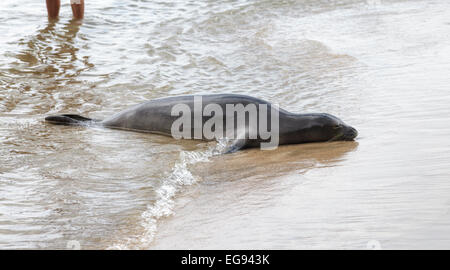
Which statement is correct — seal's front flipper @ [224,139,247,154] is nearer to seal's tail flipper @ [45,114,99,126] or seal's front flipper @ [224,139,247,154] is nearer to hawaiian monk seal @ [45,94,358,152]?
hawaiian monk seal @ [45,94,358,152]

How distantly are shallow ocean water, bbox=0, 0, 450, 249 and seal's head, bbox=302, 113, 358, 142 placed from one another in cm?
11

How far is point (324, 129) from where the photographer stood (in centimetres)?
500

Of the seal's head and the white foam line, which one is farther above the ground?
the seal's head

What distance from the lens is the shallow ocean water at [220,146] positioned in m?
3.20

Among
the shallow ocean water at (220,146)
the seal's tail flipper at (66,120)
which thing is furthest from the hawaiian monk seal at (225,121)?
the shallow ocean water at (220,146)

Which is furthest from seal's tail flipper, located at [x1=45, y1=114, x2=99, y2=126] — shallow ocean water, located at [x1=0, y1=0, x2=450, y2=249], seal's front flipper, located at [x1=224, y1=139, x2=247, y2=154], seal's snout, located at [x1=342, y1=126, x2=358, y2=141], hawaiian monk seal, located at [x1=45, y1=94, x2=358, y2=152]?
seal's snout, located at [x1=342, y1=126, x2=358, y2=141]

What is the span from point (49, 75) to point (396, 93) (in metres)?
4.28

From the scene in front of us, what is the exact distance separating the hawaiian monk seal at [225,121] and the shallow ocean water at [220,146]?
0.48ft

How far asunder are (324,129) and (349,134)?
0.22 metres

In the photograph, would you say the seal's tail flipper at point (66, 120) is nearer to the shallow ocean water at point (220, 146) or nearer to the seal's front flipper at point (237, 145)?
the shallow ocean water at point (220, 146)

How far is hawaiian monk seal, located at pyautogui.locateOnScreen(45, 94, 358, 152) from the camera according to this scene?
5.04 meters

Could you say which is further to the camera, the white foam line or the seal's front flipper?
the seal's front flipper

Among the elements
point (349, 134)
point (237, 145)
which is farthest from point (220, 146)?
point (349, 134)
